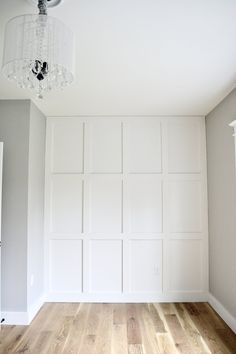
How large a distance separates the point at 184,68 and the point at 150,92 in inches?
24.0

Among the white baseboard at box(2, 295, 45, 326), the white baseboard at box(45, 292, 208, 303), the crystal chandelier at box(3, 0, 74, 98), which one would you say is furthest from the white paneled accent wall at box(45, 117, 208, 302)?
the crystal chandelier at box(3, 0, 74, 98)

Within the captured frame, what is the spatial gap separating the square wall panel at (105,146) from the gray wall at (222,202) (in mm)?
1232

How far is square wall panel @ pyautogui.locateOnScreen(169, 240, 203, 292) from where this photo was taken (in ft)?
12.4

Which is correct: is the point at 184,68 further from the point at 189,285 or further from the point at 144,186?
the point at 189,285

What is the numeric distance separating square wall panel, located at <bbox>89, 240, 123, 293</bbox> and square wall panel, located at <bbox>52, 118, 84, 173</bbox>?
3.54ft

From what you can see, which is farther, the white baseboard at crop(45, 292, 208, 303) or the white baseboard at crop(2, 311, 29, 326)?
the white baseboard at crop(45, 292, 208, 303)

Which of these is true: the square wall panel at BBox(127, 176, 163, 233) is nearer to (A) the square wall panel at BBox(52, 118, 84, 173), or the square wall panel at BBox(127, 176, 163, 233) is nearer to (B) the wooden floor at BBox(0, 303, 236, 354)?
(A) the square wall panel at BBox(52, 118, 84, 173)

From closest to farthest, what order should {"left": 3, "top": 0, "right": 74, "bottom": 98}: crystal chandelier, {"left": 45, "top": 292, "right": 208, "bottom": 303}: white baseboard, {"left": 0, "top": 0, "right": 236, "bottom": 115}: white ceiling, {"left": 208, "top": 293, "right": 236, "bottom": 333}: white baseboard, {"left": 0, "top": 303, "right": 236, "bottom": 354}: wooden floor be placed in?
{"left": 3, "top": 0, "right": 74, "bottom": 98}: crystal chandelier → {"left": 0, "top": 0, "right": 236, "bottom": 115}: white ceiling → {"left": 0, "top": 303, "right": 236, "bottom": 354}: wooden floor → {"left": 208, "top": 293, "right": 236, "bottom": 333}: white baseboard → {"left": 45, "top": 292, "right": 208, "bottom": 303}: white baseboard

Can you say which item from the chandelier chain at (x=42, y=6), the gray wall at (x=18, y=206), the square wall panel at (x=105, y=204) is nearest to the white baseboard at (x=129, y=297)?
the gray wall at (x=18, y=206)

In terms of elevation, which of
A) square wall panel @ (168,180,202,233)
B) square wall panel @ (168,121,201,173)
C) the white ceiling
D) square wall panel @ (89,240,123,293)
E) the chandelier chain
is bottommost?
square wall panel @ (89,240,123,293)

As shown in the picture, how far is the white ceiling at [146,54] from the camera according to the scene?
1.75 meters

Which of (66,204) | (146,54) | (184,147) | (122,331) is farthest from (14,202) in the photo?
(184,147)

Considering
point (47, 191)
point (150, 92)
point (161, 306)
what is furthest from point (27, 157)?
point (161, 306)

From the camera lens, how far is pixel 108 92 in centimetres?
306
